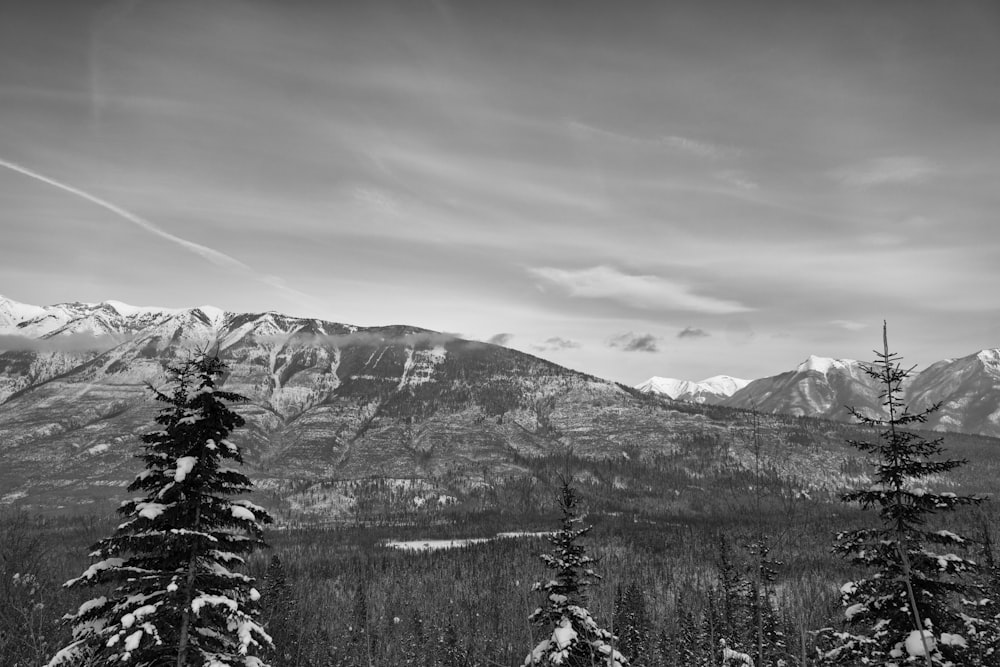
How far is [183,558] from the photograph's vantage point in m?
18.0

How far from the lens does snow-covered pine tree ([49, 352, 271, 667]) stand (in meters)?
16.8

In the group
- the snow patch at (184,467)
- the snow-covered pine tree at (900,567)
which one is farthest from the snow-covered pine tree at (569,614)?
the snow patch at (184,467)

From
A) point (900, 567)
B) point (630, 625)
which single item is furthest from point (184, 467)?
point (630, 625)

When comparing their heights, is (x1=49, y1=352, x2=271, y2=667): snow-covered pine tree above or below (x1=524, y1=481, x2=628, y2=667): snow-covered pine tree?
above

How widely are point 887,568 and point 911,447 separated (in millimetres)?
4189

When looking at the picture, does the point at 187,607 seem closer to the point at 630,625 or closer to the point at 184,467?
the point at 184,467

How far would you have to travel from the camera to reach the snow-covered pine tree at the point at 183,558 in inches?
661

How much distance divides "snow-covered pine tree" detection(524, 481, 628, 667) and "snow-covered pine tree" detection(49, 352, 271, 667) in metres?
11.3

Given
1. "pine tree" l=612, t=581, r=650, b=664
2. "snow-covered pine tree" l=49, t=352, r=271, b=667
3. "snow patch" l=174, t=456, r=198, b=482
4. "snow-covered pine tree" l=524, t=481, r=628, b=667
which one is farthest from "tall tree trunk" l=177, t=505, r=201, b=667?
"pine tree" l=612, t=581, r=650, b=664

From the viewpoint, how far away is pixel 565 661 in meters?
24.0

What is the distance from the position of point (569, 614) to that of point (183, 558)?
15.0m

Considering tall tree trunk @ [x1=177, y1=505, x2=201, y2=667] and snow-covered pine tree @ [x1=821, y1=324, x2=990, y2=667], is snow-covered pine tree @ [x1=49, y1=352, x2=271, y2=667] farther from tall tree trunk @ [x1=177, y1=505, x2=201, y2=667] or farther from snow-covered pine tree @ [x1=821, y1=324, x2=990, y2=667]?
snow-covered pine tree @ [x1=821, y1=324, x2=990, y2=667]

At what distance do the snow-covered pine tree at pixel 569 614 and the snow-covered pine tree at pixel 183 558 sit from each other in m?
11.3

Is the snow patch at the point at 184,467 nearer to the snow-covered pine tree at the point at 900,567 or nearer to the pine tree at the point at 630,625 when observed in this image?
the snow-covered pine tree at the point at 900,567
